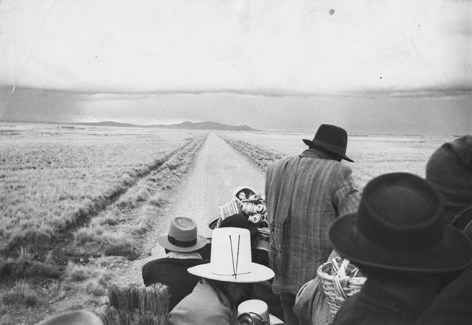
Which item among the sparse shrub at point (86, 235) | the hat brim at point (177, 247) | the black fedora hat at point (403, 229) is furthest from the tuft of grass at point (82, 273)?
the black fedora hat at point (403, 229)

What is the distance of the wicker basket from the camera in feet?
6.20

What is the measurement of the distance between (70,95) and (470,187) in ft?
12.5

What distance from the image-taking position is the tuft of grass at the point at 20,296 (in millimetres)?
3828

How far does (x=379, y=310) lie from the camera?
1259 mm

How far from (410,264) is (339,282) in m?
0.73

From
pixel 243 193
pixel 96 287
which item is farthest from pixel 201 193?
pixel 96 287

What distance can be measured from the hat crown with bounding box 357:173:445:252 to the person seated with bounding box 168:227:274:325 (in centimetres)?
123

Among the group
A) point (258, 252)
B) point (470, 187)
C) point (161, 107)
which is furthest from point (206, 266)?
point (161, 107)

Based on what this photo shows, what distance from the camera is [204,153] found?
4988 millimetres

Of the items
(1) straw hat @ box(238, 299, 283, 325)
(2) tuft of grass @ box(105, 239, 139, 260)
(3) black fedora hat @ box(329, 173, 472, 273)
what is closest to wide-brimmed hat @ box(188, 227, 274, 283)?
(1) straw hat @ box(238, 299, 283, 325)

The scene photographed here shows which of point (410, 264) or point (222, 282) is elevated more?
point (410, 264)

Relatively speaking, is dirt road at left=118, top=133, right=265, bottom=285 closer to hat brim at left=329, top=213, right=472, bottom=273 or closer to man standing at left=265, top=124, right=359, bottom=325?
man standing at left=265, top=124, right=359, bottom=325

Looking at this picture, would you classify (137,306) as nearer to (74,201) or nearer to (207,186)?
(74,201)

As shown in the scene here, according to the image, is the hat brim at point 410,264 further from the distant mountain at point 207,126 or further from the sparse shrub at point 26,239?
the distant mountain at point 207,126
